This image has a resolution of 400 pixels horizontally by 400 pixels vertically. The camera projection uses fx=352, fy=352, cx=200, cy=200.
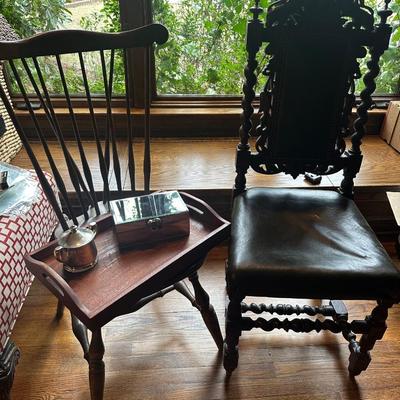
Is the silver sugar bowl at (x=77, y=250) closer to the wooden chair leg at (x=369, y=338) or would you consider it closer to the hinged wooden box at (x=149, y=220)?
the hinged wooden box at (x=149, y=220)

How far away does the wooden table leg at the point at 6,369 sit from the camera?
0.91 m

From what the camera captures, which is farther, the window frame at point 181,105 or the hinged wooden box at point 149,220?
the window frame at point 181,105

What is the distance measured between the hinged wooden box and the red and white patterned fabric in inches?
12.5

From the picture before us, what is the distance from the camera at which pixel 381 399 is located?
1.16 metres

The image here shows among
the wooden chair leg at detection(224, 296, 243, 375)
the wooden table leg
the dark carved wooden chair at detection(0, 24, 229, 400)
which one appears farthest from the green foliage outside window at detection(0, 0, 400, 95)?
the wooden table leg

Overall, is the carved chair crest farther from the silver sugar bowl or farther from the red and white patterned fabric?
the red and white patterned fabric

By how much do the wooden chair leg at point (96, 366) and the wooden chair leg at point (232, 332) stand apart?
37 cm

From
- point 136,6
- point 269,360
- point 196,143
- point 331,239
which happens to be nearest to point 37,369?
point 269,360

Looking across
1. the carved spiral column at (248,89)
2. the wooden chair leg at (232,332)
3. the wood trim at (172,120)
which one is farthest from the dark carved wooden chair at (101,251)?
the wood trim at (172,120)

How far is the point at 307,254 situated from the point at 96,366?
0.65 metres

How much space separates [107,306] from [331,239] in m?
0.66

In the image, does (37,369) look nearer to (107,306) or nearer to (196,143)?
(107,306)

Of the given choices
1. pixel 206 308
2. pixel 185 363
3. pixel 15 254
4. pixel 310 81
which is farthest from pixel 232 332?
pixel 310 81

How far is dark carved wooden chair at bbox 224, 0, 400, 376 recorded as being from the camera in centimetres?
94
